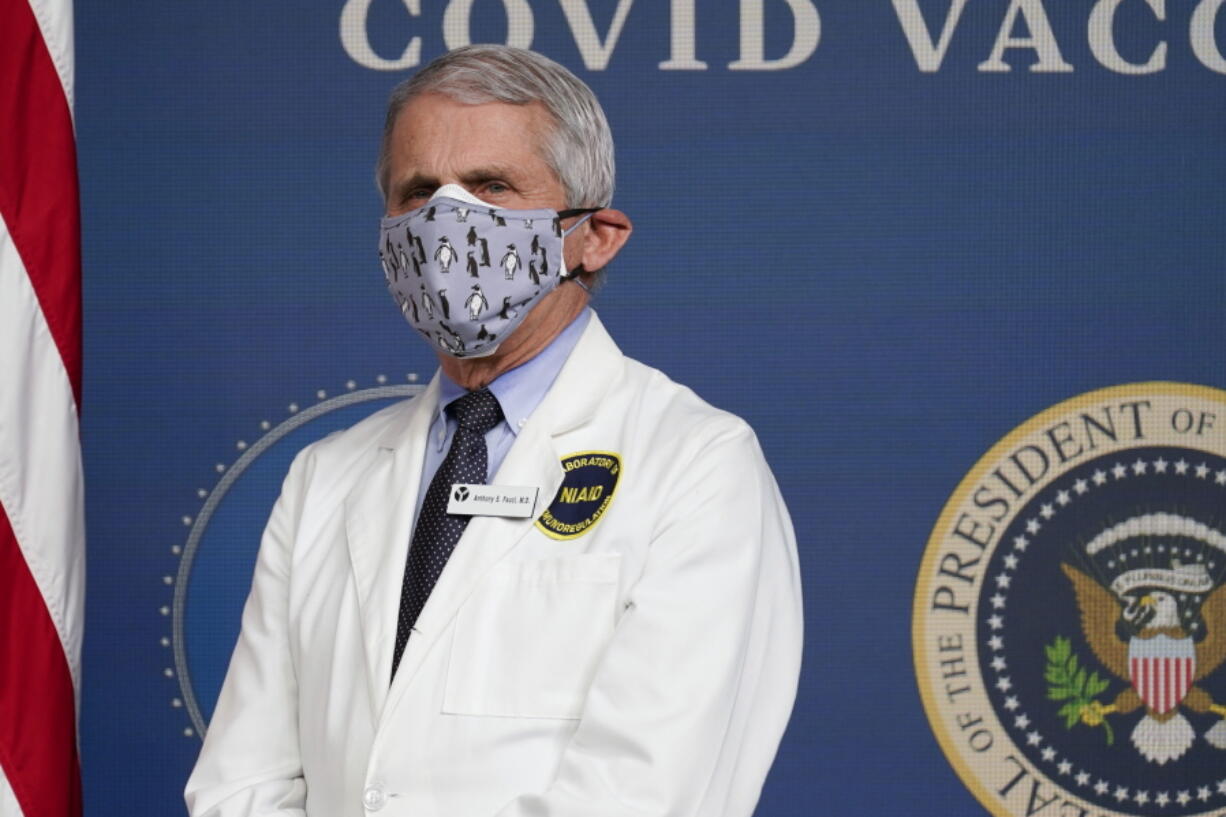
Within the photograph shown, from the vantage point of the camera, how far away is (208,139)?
2.78 meters

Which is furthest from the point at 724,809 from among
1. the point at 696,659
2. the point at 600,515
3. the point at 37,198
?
the point at 37,198

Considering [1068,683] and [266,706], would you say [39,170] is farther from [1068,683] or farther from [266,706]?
[1068,683]

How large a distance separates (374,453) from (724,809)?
0.55 m

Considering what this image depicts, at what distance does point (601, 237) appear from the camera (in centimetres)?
170

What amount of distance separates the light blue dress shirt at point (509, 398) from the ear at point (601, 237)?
61mm

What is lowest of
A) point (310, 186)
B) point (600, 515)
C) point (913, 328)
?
point (600, 515)

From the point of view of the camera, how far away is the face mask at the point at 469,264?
1.58 meters

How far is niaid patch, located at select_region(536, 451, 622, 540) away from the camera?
152cm

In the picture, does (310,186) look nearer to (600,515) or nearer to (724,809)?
(600,515)

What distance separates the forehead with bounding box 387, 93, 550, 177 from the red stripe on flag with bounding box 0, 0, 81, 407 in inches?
21.5

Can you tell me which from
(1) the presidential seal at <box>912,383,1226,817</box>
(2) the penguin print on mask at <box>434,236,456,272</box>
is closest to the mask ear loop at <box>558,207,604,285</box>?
(2) the penguin print on mask at <box>434,236,456,272</box>

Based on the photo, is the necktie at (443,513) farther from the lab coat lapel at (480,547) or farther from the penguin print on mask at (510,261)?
the penguin print on mask at (510,261)

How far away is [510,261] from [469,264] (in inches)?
1.7

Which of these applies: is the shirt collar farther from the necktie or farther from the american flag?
the american flag
